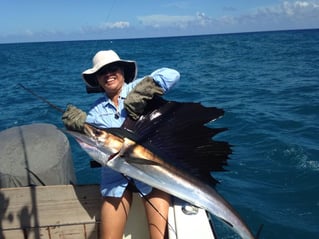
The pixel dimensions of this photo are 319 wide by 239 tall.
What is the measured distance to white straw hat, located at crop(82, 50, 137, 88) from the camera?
2205mm

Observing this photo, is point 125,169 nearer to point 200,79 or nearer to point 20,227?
point 20,227

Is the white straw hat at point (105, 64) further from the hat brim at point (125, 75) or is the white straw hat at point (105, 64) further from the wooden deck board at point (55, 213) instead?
the wooden deck board at point (55, 213)

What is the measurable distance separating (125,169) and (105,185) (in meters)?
0.49

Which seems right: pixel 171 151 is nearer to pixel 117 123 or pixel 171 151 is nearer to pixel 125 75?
pixel 117 123

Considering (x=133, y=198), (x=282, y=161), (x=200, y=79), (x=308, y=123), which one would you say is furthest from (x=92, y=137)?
(x=200, y=79)

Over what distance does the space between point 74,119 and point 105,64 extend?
0.42m

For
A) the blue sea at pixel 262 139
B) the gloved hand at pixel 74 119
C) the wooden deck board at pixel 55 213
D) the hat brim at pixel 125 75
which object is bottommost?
the blue sea at pixel 262 139

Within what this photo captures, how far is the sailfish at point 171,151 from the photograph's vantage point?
179cm

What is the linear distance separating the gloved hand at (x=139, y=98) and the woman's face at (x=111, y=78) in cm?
19

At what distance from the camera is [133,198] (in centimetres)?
247

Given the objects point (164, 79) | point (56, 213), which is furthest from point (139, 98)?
point (56, 213)

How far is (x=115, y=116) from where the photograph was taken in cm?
229

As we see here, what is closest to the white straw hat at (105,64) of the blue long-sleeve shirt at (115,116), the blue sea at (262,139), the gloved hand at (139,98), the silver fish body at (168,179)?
the blue long-sleeve shirt at (115,116)

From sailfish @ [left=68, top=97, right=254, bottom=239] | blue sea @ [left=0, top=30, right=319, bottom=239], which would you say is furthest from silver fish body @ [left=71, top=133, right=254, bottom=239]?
blue sea @ [left=0, top=30, right=319, bottom=239]
